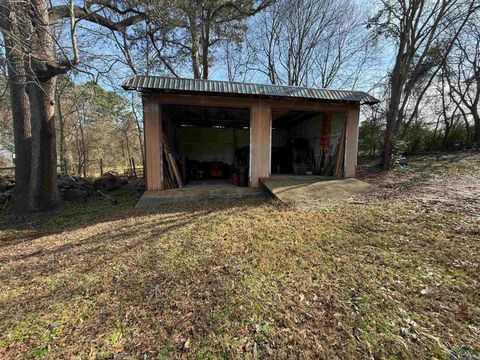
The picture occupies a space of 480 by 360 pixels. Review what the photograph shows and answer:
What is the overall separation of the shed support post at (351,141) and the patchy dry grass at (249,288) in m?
3.47

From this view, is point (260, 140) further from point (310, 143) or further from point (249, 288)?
point (249, 288)

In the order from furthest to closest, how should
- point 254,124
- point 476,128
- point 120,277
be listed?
point 476,128, point 254,124, point 120,277

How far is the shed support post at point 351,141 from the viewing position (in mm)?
7043

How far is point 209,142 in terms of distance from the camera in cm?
1153

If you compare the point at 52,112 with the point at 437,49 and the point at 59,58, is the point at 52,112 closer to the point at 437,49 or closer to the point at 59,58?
the point at 59,58

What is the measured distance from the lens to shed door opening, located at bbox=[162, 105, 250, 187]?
953cm

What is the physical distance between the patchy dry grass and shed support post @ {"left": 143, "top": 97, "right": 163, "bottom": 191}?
7.63ft

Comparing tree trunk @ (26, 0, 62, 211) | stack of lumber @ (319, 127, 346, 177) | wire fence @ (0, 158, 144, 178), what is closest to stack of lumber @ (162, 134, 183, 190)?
tree trunk @ (26, 0, 62, 211)

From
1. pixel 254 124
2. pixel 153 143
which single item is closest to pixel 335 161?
pixel 254 124

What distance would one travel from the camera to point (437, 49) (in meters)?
10.3

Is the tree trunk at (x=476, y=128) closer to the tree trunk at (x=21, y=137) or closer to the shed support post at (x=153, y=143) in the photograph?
the shed support post at (x=153, y=143)

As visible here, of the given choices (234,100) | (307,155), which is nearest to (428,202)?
(234,100)

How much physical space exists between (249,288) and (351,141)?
6.74m

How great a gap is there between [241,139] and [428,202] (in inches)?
350
